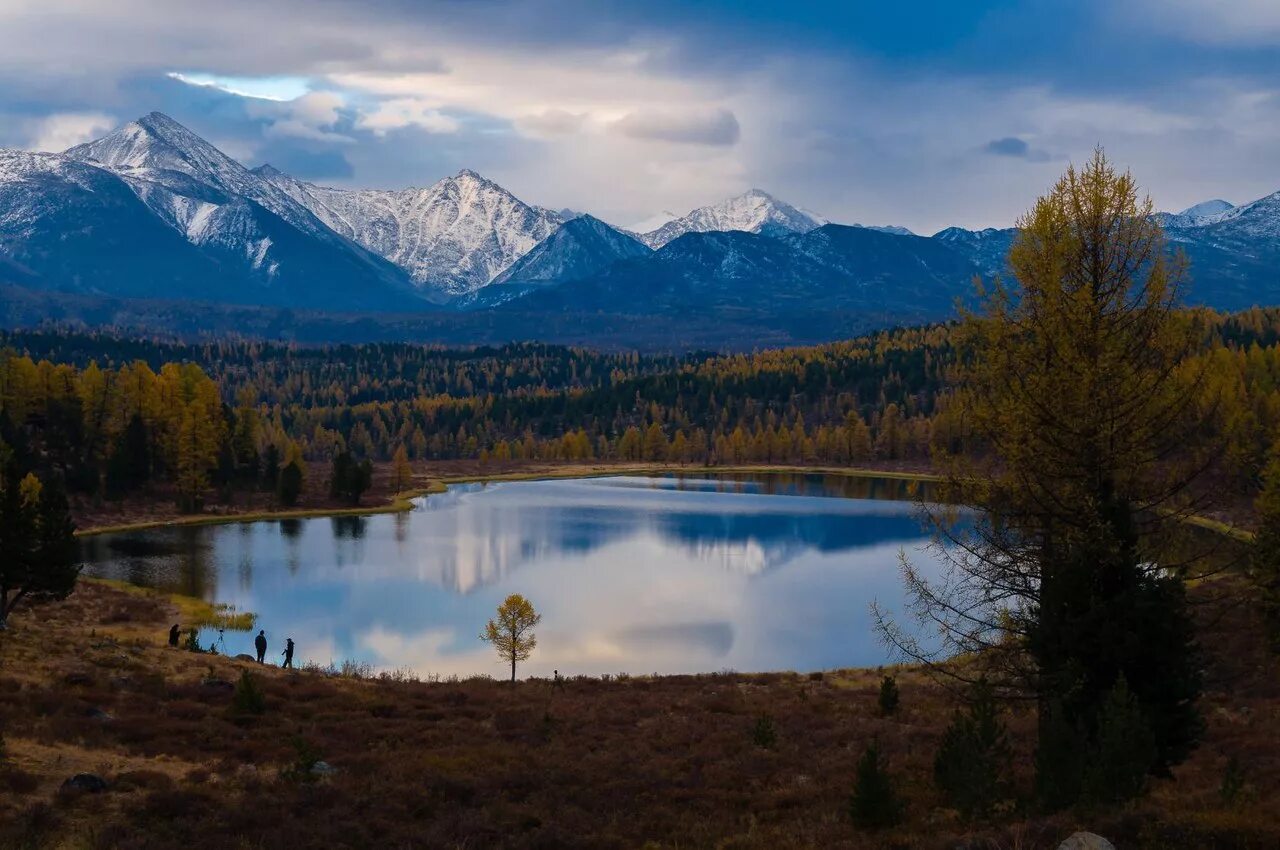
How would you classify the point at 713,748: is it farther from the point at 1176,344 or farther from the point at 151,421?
the point at 151,421

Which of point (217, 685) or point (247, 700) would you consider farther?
point (217, 685)

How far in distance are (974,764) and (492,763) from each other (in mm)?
12569

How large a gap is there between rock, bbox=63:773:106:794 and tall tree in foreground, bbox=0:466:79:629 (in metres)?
27.0

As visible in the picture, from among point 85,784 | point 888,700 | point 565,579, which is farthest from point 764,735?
point 565,579

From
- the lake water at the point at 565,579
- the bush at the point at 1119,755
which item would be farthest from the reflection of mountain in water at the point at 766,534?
the bush at the point at 1119,755

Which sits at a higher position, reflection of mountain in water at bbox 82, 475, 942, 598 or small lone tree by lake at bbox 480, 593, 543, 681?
small lone tree by lake at bbox 480, 593, 543, 681

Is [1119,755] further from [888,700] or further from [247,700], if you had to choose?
[247,700]

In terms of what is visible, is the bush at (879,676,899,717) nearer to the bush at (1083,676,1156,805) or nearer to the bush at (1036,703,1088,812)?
the bush at (1036,703,1088,812)

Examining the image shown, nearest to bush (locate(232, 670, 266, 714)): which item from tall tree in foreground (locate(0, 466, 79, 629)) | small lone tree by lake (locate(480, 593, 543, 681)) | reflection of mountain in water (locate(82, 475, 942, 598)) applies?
tall tree in foreground (locate(0, 466, 79, 629))

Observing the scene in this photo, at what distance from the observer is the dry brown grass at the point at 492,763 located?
18.1 meters

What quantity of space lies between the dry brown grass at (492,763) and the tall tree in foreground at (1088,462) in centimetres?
265

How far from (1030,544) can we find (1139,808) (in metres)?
6.37

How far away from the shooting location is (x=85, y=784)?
20.4m

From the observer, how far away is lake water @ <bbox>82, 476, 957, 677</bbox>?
61.7 m
